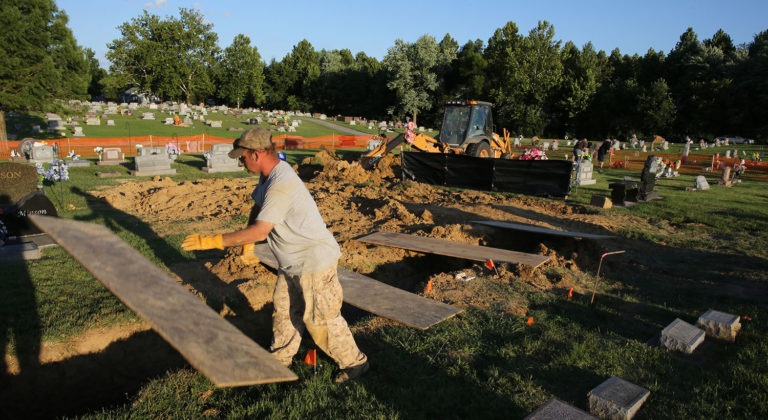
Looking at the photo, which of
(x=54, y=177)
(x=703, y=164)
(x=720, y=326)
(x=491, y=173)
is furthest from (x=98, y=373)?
(x=703, y=164)

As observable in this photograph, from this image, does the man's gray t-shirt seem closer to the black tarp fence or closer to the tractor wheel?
the black tarp fence

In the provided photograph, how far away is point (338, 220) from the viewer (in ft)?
33.4

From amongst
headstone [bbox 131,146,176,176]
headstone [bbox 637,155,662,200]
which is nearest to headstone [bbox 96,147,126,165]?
headstone [bbox 131,146,176,176]

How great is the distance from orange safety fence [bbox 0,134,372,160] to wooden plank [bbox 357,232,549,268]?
1252 centimetres

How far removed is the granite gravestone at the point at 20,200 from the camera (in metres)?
7.76

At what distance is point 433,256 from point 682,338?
4440 mm

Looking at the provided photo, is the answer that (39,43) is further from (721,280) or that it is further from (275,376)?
(721,280)

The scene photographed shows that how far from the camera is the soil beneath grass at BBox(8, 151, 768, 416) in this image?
19.1 ft

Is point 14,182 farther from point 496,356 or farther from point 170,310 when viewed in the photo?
point 496,356

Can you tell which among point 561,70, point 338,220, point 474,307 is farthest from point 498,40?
point 474,307

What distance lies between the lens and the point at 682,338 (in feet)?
14.6

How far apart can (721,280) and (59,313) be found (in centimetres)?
891

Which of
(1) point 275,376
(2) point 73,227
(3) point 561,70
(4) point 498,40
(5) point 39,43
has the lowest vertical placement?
(1) point 275,376

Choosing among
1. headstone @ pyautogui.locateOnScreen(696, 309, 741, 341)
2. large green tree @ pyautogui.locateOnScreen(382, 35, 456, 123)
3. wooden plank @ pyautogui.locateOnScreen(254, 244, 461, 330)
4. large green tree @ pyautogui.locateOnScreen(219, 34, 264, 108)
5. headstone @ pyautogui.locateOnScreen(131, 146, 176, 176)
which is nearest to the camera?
headstone @ pyautogui.locateOnScreen(696, 309, 741, 341)
